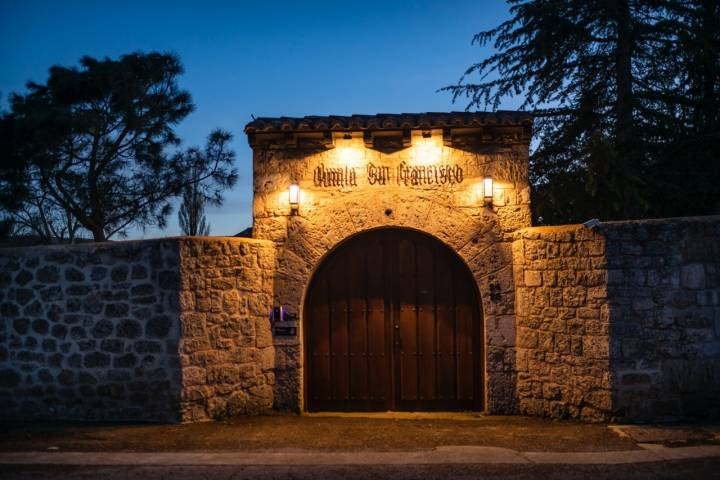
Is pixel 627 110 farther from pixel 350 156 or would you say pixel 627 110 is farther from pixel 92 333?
pixel 92 333

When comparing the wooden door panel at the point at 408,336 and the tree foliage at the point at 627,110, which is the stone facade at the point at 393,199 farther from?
the tree foliage at the point at 627,110

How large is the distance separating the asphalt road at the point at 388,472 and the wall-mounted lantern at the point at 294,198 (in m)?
3.51

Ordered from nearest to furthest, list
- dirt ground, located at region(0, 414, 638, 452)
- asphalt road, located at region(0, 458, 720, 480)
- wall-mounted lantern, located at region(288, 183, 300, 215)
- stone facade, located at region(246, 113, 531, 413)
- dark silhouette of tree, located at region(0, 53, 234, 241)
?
asphalt road, located at region(0, 458, 720, 480), dirt ground, located at region(0, 414, 638, 452), stone facade, located at region(246, 113, 531, 413), wall-mounted lantern, located at region(288, 183, 300, 215), dark silhouette of tree, located at region(0, 53, 234, 241)

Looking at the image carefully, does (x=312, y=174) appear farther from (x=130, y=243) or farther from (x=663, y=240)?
(x=663, y=240)

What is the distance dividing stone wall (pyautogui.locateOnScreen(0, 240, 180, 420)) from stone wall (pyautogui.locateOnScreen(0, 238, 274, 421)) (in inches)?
0.5

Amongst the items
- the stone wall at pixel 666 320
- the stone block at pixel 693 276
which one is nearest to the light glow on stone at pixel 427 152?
the stone wall at pixel 666 320

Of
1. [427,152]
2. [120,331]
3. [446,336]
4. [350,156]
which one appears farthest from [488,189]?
[120,331]

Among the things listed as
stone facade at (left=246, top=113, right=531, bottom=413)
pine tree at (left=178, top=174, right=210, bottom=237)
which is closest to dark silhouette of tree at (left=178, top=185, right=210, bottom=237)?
pine tree at (left=178, top=174, right=210, bottom=237)

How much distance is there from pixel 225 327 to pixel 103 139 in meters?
5.76

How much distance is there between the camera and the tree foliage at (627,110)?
10648mm

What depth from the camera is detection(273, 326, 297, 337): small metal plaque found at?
742 centimetres

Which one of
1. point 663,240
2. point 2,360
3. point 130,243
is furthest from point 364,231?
point 2,360

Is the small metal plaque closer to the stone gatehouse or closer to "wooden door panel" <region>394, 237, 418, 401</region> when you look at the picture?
the stone gatehouse

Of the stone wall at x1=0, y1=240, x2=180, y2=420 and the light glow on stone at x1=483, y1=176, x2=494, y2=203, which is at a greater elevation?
the light glow on stone at x1=483, y1=176, x2=494, y2=203
